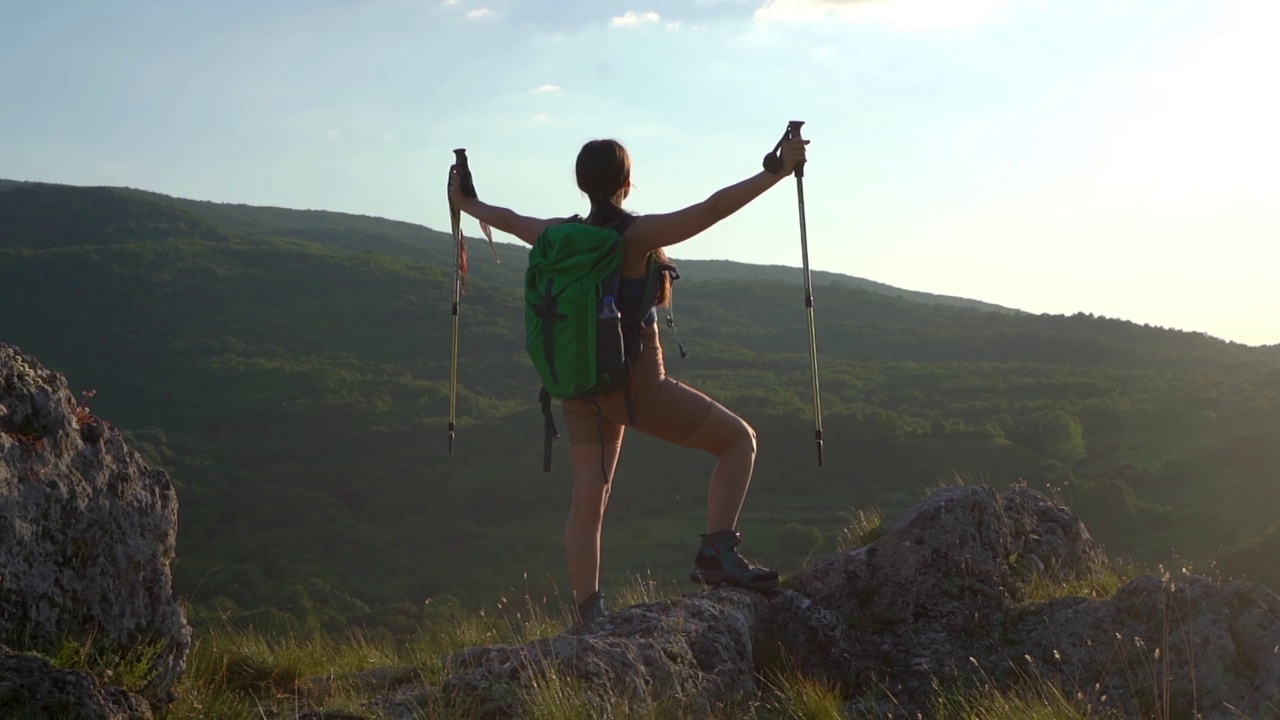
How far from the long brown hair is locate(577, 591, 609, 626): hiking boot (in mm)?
1176

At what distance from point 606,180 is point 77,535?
86.4 inches

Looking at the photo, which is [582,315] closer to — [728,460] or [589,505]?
[589,505]

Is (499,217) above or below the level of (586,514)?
above

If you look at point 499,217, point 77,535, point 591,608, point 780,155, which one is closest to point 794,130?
point 780,155

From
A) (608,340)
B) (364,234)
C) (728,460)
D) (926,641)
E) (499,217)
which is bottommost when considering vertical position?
(926,641)

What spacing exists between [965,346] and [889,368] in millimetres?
11953

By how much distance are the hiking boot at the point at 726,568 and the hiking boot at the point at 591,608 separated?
1.25 ft

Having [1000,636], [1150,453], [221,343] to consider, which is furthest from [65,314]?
[1000,636]

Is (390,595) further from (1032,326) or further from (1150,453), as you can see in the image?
(1032,326)

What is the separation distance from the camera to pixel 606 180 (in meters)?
4.51

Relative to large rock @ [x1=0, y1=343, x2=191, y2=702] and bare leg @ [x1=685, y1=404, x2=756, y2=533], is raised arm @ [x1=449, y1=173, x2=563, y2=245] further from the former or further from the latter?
large rock @ [x1=0, y1=343, x2=191, y2=702]

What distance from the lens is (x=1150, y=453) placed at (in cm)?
5291

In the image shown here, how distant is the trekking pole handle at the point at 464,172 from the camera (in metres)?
5.15

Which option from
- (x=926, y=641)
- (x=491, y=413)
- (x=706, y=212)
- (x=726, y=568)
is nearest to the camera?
(x=706, y=212)
